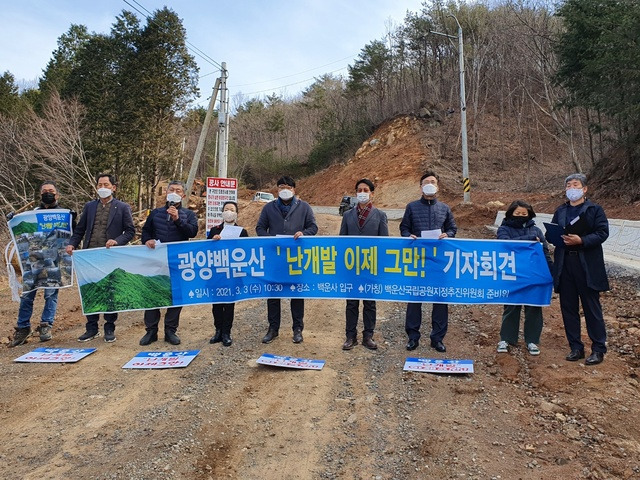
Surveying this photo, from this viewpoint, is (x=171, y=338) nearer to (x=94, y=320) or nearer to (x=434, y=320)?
(x=94, y=320)

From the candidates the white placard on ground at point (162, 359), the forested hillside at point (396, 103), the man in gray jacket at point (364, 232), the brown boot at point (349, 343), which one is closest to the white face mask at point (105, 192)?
the white placard on ground at point (162, 359)

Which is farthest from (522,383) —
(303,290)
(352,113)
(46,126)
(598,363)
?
(352,113)

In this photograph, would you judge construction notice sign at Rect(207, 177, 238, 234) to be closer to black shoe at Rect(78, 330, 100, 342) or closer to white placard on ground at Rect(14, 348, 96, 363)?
black shoe at Rect(78, 330, 100, 342)

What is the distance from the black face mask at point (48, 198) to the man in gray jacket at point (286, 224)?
107 inches

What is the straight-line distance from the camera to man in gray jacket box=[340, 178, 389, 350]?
5.89 meters

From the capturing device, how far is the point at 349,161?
137 ft

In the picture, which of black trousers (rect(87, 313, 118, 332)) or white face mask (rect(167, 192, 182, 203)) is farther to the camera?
black trousers (rect(87, 313, 118, 332))

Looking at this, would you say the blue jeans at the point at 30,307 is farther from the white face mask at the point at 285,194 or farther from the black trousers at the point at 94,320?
the white face mask at the point at 285,194

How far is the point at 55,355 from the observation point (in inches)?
225

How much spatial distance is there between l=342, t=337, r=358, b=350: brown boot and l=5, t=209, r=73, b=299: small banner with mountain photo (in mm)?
3642

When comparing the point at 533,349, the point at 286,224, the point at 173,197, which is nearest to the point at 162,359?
the point at 173,197

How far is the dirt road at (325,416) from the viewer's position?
3.49m

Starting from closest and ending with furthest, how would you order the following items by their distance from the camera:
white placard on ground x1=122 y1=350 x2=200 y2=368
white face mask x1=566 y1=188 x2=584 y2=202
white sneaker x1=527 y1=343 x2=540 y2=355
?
white face mask x1=566 y1=188 x2=584 y2=202 < white placard on ground x1=122 y1=350 x2=200 y2=368 < white sneaker x1=527 y1=343 x2=540 y2=355

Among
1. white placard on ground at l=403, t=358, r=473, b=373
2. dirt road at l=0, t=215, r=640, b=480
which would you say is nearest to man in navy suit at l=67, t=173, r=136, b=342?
dirt road at l=0, t=215, r=640, b=480
